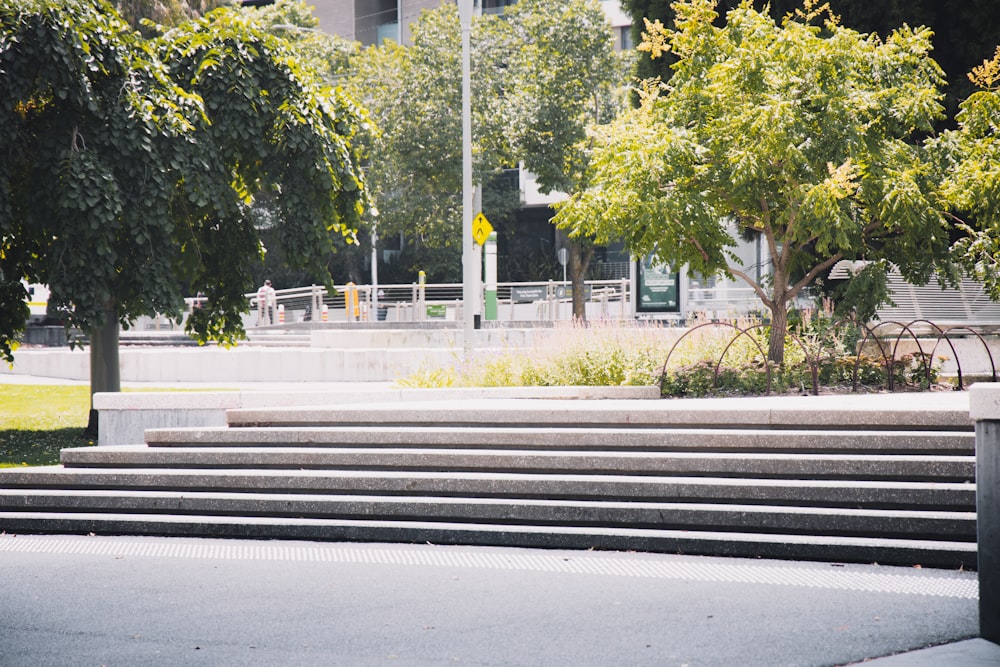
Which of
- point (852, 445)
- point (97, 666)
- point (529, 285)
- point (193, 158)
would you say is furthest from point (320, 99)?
point (529, 285)

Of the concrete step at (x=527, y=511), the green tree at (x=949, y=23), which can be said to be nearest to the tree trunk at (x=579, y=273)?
the green tree at (x=949, y=23)

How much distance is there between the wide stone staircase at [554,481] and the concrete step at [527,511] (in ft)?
0.04

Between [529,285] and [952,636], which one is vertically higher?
[529,285]

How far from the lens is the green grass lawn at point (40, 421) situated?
38.7 ft

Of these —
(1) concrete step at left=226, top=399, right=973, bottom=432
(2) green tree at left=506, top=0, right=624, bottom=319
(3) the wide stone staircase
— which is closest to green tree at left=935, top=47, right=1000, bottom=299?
(1) concrete step at left=226, top=399, right=973, bottom=432

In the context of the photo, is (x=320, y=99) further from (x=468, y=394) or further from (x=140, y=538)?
(x=140, y=538)

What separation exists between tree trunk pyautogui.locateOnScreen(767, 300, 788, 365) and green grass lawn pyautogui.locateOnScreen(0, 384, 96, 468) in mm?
8265

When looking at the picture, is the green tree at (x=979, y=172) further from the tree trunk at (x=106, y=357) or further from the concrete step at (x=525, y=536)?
the tree trunk at (x=106, y=357)

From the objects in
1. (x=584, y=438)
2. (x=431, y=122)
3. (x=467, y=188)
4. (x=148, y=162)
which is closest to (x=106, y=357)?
(x=148, y=162)

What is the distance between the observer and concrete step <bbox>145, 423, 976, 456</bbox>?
732cm

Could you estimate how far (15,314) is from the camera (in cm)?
1273

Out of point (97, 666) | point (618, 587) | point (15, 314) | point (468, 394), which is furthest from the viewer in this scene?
point (15, 314)

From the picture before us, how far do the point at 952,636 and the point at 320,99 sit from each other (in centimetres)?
1017

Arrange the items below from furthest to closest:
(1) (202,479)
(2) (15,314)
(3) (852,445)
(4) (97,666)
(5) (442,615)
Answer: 1. (2) (15,314)
2. (1) (202,479)
3. (3) (852,445)
4. (5) (442,615)
5. (4) (97,666)
